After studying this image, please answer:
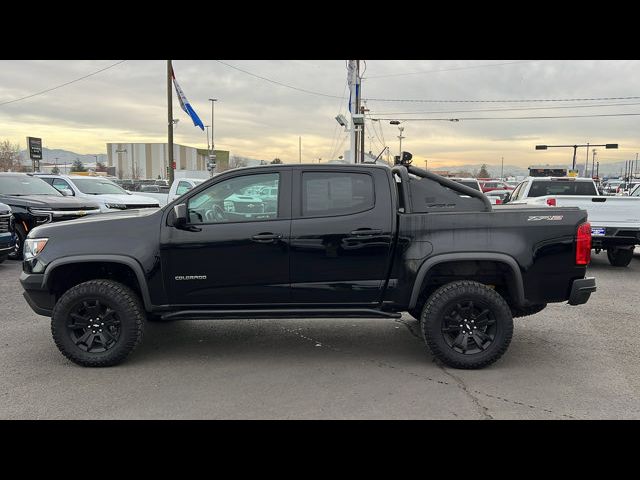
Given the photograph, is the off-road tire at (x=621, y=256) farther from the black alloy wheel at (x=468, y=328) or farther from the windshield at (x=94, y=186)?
the windshield at (x=94, y=186)

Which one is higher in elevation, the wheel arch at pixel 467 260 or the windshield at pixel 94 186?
the windshield at pixel 94 186

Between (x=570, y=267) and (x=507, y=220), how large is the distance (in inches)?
28.9

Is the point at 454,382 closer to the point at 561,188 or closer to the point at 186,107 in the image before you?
the point at 561,188

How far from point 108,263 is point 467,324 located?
3.37 m

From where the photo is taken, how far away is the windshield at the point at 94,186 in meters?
14.9

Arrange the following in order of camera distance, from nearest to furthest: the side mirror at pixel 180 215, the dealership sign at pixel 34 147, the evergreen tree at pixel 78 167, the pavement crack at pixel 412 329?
the side mirror at pixel 180 215 → the pavement crack at pixel 412 329 → the dealership sign at pixel 34 147 → the evergreen tree at pixel 78 167

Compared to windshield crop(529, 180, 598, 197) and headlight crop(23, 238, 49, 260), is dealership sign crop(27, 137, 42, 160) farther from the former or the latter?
headlight crop(23, 238, 49, 260)

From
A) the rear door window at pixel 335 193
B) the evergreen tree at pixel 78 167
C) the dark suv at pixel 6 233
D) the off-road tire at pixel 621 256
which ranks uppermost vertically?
the evergreen tree at pixel 78 167

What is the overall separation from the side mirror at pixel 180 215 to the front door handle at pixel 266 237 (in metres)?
0.65

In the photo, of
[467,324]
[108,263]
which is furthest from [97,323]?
[467,324]

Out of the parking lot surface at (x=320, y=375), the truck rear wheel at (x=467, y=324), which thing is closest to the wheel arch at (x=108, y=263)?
the parking lot surface at (x=320, y=375)

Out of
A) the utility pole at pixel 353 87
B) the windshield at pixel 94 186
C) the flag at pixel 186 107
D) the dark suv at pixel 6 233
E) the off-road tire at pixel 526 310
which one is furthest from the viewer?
the flag at pixel 186 107

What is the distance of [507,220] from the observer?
15.1ft

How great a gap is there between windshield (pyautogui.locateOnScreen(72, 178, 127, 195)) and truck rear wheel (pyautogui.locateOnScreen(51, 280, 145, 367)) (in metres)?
11.2
